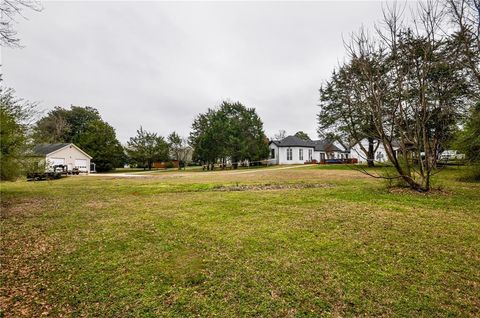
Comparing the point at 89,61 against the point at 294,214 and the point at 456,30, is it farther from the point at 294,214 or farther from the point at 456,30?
the point at 456,30

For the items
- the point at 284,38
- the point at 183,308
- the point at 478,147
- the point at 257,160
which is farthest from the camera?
the point at 257,160

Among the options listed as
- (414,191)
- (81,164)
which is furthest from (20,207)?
(81,164)

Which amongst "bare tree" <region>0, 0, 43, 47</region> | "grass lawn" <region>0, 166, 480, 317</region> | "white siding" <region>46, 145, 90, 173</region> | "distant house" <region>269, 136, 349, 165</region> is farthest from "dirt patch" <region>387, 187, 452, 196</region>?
"white siding" <region>46, 145, 90, 173</region>

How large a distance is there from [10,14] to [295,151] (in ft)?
125

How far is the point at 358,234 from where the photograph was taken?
4.89 meters

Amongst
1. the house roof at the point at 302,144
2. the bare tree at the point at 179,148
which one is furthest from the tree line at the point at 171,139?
the house roof at the point at 302,144

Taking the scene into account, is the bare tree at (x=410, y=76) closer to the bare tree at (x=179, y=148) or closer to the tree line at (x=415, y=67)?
the tree line at (x=415, y=67)

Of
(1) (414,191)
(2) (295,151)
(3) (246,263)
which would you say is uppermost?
(2) (295,151)

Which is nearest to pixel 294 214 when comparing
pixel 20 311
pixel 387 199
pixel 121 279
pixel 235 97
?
pixel 387 199

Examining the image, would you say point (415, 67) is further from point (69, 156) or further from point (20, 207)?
point (69, 156)

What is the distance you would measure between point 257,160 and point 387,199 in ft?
97.0

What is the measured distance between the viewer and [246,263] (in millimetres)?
3762

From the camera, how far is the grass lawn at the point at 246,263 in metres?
2.76

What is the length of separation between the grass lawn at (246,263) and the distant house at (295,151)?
34088 mm
